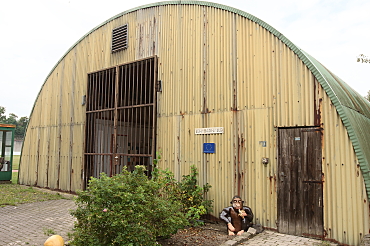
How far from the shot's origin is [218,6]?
306 inches

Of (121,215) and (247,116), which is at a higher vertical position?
(247,116)

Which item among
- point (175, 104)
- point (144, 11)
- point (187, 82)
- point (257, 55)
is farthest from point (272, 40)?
point (144, 11)

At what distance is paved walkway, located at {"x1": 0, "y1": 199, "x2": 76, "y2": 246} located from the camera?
5828 mm

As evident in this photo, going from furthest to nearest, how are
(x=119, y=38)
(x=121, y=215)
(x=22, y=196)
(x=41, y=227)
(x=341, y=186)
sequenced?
(x=22, y=196), (x=119, y=38), (x=41, y=227), (x=341, y=186), (x=121, y=215)

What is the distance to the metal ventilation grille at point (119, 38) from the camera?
9.88 meters

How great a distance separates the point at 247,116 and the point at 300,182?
190 cm

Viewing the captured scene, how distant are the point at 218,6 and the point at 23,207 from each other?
327 inches

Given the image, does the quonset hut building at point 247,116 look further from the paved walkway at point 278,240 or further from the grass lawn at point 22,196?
the grass lawn at point 22,196

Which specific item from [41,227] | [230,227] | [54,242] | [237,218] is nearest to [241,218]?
[237,218]

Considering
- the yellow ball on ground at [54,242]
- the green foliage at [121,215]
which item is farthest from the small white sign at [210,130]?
the yellow ball on ground at [54,242]

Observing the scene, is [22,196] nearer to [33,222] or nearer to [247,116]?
[33,222]

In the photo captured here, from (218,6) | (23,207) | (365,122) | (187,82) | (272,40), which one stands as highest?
(218,6)

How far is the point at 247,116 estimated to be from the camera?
693cm

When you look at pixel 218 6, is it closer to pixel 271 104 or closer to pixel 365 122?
pixel 271 104
